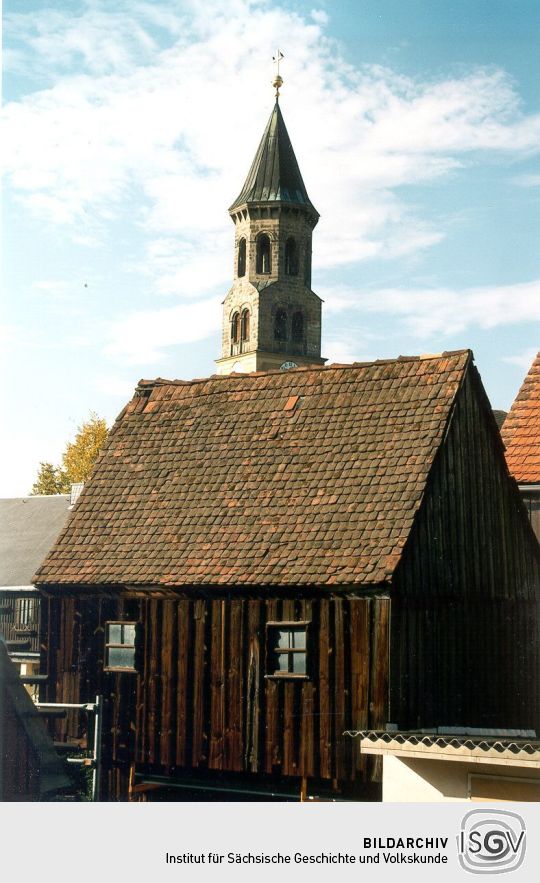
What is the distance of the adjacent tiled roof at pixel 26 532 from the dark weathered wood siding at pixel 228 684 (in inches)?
947

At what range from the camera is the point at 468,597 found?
70.8 ft

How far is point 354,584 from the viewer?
19219mm

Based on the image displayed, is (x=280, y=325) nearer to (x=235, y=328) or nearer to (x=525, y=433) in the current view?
(x=235, y=328)

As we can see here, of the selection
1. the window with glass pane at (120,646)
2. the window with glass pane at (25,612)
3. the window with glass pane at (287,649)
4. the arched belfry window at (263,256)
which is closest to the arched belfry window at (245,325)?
the arched belfry window at (263,256)

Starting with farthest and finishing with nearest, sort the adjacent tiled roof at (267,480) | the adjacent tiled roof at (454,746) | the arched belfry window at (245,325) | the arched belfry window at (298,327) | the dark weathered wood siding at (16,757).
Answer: the arched belfry window at (298,327) < the arched belfry window at (245,325) < the adjacent tiled roof at (267,480) < the dark weathered wood siding at (16,757) < the adjacent tiled roof at (454,746)

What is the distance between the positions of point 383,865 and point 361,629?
7.95 metres

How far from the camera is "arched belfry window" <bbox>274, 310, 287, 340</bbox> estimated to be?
98.2 metres

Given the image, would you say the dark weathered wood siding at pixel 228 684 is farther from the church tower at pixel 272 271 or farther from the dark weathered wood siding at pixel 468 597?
the church tower at pixel 272 271

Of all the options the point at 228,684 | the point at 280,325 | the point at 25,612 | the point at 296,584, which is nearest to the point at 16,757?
the point at 228,684

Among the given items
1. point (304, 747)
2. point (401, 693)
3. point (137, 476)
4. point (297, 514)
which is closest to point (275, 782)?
point (304, 747)

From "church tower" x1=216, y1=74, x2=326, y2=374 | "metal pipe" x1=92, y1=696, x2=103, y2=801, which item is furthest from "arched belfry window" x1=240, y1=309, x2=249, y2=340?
"metal pipe" x1=92, y1=696, x2=103, y2=801

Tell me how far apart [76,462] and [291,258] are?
40968 millimetres

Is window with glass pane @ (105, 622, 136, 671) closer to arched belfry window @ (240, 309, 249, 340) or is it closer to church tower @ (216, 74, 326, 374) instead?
church tower @ (216, 74, 326, 374)

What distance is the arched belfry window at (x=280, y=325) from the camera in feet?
322
